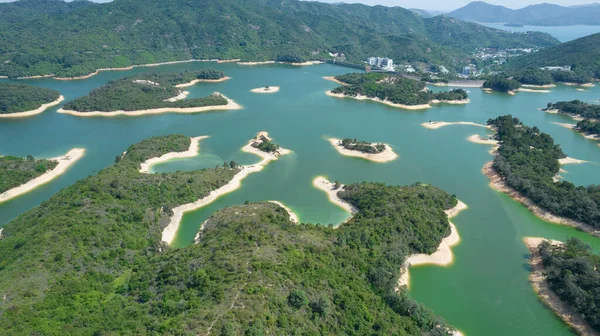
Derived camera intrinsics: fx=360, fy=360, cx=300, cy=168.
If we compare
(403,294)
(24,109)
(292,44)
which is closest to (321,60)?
(292,44)

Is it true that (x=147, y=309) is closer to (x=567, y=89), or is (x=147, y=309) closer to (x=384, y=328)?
(x=384, y=328)

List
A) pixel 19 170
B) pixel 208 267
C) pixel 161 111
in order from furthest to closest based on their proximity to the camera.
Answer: pixel 161 111 → pixel 19 170 → pixel 208 267

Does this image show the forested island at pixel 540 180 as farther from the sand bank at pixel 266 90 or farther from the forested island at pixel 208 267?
the sand bank at pixel 266 90

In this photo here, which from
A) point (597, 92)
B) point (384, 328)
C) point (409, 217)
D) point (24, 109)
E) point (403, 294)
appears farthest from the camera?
point (597, 92)

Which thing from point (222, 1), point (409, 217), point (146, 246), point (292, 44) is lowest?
point (146, 246)

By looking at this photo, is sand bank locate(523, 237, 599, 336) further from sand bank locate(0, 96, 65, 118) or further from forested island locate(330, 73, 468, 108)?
sand bank locate(0, 96, 65, 118)

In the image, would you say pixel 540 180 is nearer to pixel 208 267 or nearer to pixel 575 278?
pixel 575 278

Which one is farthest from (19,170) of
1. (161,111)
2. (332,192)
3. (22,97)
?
(332,192)

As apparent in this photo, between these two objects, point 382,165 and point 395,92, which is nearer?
point 382,165
